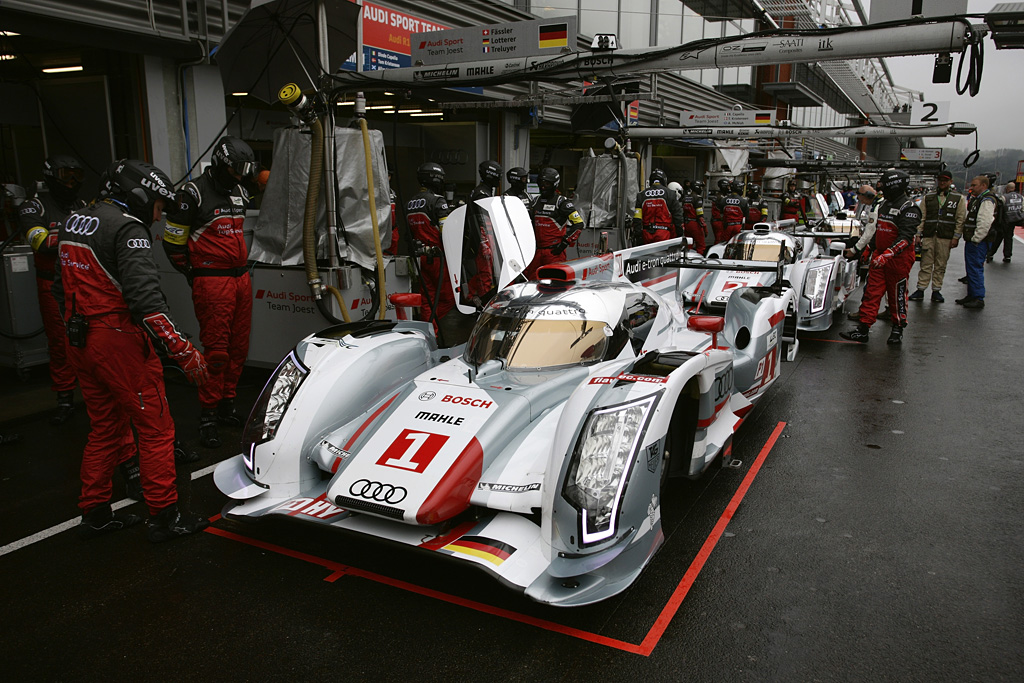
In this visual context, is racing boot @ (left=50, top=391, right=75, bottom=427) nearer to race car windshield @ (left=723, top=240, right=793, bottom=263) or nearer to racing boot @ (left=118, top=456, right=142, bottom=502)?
racing boot @ (left=118, top=456, right=142, bottom=502)

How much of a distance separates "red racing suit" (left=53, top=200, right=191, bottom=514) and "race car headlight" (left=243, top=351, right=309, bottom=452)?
1.40ft

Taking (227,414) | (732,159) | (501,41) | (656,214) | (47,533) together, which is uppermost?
(501,41)

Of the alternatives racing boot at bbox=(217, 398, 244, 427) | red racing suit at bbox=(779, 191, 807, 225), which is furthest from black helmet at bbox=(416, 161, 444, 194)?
red racing suit at bbox=(779, 191, 807, 225)

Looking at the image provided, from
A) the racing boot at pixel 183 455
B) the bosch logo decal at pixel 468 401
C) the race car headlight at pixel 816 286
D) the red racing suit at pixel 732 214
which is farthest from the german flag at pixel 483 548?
the red racing suit at pixel 732 214

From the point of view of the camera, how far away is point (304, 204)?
20.6 ft

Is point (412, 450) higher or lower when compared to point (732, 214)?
lower

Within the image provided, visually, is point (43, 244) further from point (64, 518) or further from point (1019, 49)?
point (1019, 49)

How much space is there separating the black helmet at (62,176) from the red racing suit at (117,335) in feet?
8.75

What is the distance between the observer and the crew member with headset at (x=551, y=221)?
9328 mm

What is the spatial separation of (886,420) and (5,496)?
6474 mm

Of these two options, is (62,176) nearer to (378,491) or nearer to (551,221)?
(378,491)

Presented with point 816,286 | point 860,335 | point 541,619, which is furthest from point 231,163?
point 860,335

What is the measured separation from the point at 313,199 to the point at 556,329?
9.01 ft

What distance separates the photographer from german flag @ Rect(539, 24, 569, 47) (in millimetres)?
6695
